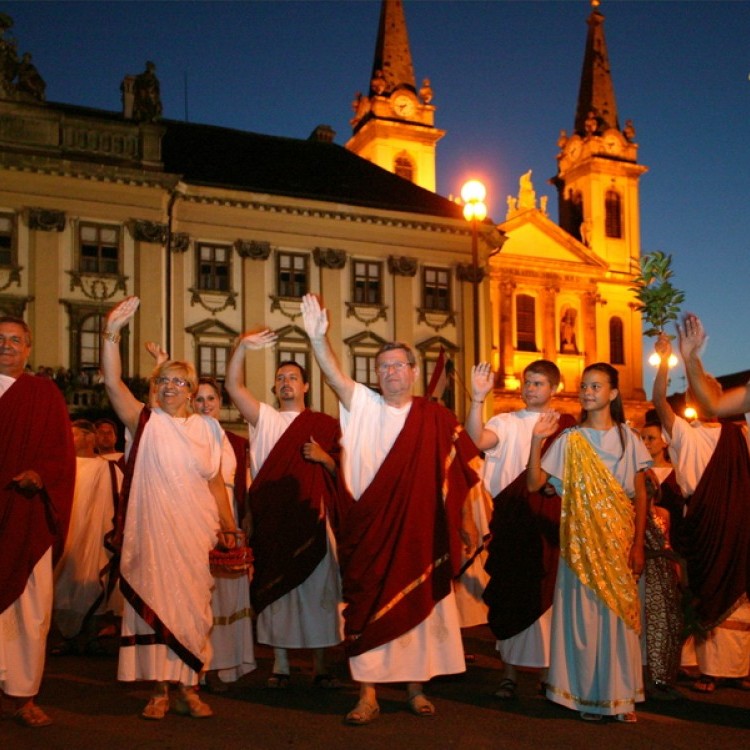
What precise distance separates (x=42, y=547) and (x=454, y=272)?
3109 cm

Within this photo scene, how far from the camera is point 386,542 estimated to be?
6.31 meters

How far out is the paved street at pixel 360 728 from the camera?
5.61 metres

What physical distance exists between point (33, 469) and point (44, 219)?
25.6 metres

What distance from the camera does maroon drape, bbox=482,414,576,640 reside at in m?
7.20

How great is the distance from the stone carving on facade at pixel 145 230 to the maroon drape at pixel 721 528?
2602 centimetres

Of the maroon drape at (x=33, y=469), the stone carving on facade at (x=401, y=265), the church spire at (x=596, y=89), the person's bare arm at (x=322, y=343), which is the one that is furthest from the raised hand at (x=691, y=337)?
the church spire at (x=596, y=89)

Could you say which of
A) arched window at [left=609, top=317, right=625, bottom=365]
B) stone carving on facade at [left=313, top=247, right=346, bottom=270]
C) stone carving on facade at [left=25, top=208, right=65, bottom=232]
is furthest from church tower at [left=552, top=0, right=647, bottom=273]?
stone carving on facade at [left=25, top=208, right=65, bottom=232]

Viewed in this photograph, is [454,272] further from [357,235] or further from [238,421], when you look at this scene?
[238,421]

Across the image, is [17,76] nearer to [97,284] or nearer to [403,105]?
[97,284]

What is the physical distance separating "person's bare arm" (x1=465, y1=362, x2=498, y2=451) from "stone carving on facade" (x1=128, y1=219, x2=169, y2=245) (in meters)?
25.9

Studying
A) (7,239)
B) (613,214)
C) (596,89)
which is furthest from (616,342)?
(7,239)

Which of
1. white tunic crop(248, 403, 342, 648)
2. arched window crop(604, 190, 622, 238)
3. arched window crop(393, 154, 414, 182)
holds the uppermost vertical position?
arched window crop(393, 154, 414, 182)

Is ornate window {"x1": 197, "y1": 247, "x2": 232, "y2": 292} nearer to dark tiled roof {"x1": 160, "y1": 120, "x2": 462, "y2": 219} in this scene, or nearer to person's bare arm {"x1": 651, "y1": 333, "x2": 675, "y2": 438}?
dark tiled roof {"x1": 160, "y1": 120, "x2": 462, "y2": 219}

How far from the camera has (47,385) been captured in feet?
21.3
